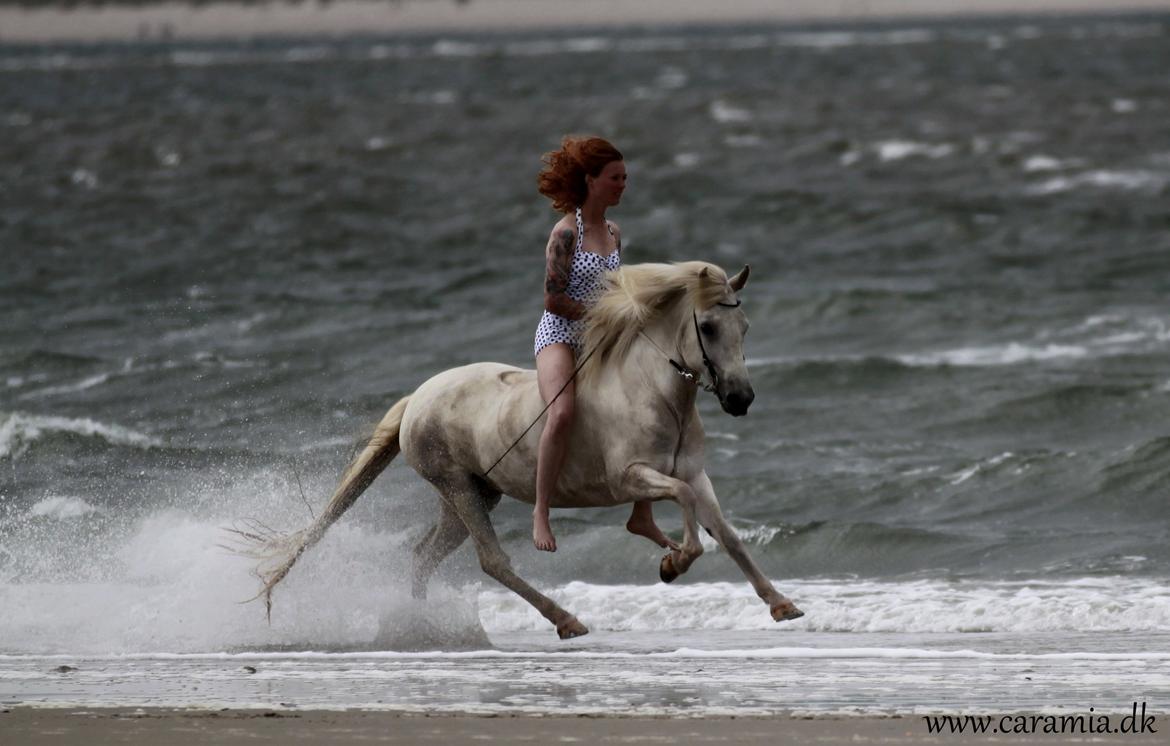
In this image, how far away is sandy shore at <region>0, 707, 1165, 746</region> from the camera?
21.2ft

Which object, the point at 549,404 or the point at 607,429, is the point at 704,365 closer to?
the point at 607,429

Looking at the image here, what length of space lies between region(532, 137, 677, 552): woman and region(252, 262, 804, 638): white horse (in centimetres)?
10

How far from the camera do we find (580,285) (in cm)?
837

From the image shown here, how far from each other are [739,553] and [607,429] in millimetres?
804

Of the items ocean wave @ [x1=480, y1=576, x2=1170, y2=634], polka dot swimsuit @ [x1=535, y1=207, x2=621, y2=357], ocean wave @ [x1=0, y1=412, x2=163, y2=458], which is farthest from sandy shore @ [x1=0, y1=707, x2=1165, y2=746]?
ocean wave @ [x1=0, y1=412, x2=163, y2=458]

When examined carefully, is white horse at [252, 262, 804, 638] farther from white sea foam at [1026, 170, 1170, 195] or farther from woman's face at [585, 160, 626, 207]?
white sea foam at [1026, 170, 1170, 195]

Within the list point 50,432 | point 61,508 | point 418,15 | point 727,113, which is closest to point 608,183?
point 61,508

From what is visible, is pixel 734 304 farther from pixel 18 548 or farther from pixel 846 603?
pixel 18 548

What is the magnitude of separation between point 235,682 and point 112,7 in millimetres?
156863

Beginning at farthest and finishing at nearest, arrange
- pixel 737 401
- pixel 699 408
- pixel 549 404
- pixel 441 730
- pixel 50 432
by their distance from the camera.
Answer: pixel 699 408, pixel 50 432, pixel 549 404, pixel 737 401, pixel 441 730

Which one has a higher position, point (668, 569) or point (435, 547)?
point (668, 569)

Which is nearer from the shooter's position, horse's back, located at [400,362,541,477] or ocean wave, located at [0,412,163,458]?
horse's back, located at [400,362,541,477]

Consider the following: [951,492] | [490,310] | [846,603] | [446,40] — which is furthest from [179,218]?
[446,40]

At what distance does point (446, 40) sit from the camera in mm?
149750
